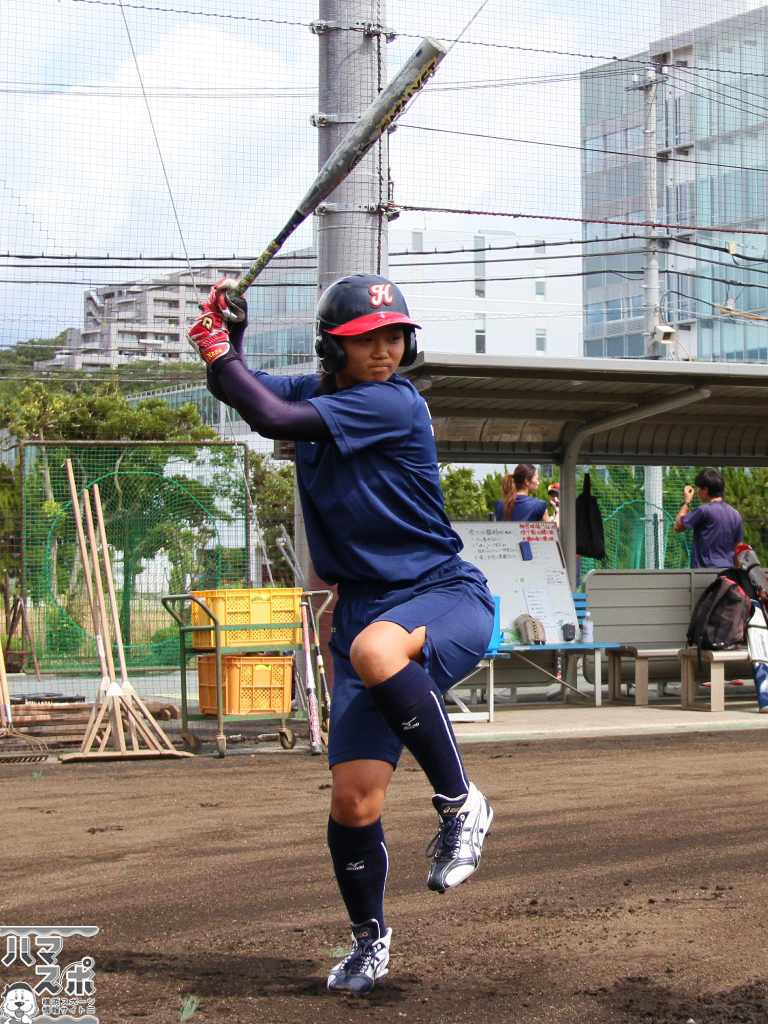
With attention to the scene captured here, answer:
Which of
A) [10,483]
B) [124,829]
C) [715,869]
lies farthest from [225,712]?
[10,483]

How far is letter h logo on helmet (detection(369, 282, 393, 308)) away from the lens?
392 cm

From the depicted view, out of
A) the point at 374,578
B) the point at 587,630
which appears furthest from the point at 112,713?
the point at 374,578

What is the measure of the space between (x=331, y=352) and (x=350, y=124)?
24.9 ft

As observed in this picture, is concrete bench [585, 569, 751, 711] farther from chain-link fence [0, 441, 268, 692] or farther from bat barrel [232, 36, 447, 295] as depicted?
bat barrel [232, 36, 447, 295]

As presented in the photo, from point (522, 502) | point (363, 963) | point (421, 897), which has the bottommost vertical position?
point (421, 897)

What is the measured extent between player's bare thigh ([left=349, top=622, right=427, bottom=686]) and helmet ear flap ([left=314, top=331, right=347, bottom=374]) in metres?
0.83

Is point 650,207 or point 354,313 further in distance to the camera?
point 650,207

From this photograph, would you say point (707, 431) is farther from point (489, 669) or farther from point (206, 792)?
point (206, 792)

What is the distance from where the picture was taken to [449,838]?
369 centimetres

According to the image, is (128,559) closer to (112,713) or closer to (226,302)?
(112,713)

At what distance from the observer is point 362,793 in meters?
3.75

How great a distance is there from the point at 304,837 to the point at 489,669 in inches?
203

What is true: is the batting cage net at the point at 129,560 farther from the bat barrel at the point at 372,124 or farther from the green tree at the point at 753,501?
the bat barrel at the point at 372,124

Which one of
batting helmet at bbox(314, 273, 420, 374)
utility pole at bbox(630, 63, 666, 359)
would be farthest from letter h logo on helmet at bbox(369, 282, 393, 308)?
utility pole at bbox(630, 63, 666, 359)
